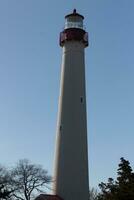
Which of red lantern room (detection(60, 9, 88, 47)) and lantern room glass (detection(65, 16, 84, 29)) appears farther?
lantern room glass (detection(65, 16, 84, 29))

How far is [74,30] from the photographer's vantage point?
49.8m

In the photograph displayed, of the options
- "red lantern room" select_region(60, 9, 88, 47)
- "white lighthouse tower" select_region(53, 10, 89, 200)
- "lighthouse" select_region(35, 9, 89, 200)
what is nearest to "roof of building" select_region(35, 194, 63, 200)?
"lighthouse" select_region(35, 9, 89, 200)

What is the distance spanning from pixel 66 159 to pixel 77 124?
3.21m

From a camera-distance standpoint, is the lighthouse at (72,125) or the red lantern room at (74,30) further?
the red lantern room at (74,30)

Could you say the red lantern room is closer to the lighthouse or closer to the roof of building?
the lighthouse

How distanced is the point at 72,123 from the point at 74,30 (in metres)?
9.14

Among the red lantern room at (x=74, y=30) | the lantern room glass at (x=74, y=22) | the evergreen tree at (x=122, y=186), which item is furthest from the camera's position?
the lantern room glass at (x=74, y=22)

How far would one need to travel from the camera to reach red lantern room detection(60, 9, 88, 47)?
49531mm

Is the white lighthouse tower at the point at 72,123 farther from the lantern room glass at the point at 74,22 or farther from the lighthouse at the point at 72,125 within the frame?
Answer: the lantern room glass at the point at 74,22

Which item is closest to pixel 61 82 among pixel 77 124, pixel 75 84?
pixel 75 84

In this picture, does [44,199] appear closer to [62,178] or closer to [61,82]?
[62,178]

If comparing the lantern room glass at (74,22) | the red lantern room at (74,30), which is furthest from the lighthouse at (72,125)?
the lantern room glass at (74,22)

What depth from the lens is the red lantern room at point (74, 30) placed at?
163 ft

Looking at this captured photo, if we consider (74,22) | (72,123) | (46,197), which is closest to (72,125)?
(72,123)
